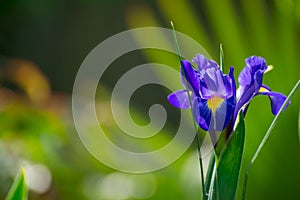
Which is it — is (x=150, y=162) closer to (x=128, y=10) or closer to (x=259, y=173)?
(x=259, y=173)

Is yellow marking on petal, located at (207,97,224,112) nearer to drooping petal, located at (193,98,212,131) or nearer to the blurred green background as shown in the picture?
drooping petal, located at (193,98,212,131)

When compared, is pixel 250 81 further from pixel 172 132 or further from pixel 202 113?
pixel 172 132

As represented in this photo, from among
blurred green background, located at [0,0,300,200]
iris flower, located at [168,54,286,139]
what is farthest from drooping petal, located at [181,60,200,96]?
blurred green background, located at [0,0,300,200]

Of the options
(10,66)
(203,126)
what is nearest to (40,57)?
(10,66)

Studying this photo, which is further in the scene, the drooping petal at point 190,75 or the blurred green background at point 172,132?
the blurred green background at point 172,132

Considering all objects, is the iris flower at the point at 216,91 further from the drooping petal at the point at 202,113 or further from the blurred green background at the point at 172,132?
the blurred green background at the point at 172,132

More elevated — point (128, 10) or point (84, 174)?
point (128, 10)

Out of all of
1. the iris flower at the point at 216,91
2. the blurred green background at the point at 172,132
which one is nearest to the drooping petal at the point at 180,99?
the iris flower at the point at 216,91
